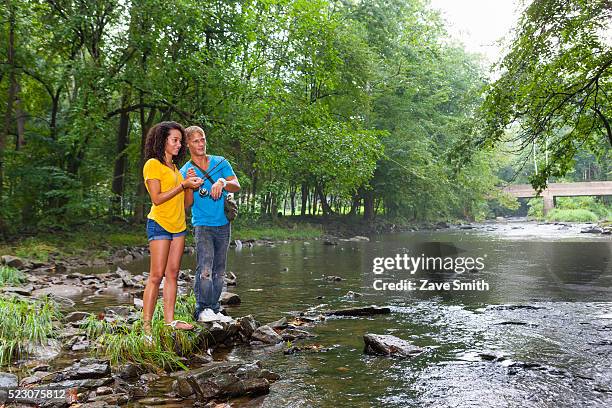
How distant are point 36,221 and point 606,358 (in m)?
19.6

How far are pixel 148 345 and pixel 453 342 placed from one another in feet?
11.7

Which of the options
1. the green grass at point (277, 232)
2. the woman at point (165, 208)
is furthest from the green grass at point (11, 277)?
the green grass at point (277, 232)

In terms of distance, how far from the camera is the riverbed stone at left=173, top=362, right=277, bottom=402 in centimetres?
411

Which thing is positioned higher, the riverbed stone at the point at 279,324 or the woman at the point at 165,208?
the woman at the point at 165,208

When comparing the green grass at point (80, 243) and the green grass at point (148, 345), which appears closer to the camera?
the green grass at point (148, 345)

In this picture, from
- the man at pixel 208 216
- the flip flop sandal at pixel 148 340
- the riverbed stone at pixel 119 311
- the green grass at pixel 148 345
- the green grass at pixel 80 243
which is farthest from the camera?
the green grass at pixel 80 243

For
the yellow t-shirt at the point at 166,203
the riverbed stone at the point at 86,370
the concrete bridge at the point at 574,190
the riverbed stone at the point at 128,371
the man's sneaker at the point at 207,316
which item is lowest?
the riverbed stone at the point at 128,371

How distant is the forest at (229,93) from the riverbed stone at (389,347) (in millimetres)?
5705

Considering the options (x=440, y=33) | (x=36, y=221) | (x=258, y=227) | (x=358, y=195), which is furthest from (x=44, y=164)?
(x=440, y=33)

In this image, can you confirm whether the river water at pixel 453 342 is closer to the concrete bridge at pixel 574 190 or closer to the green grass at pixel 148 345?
the green grass at pixel 148 345

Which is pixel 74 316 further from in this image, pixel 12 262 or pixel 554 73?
pixel 554 73

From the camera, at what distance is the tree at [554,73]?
8.52 m

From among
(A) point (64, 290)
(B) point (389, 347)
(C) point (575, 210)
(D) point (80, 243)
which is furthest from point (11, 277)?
(C) point (575, 210)

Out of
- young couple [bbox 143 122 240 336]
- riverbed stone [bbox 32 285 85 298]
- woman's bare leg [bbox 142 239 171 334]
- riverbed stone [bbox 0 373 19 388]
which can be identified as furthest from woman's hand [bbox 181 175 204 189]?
riverbed stone [bbox 32 285 85 298]
